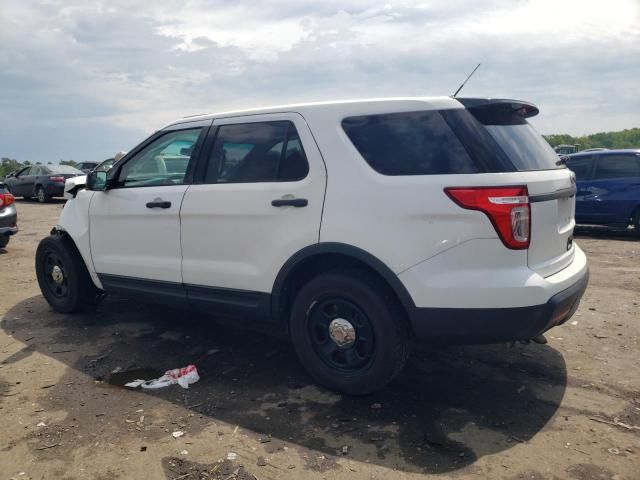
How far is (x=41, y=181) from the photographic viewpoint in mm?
19281

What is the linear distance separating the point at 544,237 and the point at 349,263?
1.19 metres

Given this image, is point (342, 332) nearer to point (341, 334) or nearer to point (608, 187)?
point (341, 334)

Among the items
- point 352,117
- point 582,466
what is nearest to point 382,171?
point 352,117

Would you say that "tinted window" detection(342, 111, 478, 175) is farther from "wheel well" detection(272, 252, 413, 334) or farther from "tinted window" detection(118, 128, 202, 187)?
"tinted window" detection(118, 128, 202, 187)

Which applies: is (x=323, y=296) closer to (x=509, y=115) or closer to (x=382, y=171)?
(x=382, y=171)

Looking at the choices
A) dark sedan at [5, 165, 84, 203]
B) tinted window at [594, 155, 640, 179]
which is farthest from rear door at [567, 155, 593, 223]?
dark sedan at [5, 165, 84, 203]

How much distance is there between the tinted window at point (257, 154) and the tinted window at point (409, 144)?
0.43 m

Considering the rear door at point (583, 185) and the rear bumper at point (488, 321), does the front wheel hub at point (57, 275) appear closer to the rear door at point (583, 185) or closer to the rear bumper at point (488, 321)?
the rear bumper at point (488, 321)

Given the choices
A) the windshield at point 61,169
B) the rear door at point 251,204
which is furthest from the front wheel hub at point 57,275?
the windshield at point 61,169

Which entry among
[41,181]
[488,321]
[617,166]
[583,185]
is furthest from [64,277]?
[41,181]

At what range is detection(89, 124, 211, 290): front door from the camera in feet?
14.1

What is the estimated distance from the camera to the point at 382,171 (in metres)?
3.30

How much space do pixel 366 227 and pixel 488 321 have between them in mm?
888

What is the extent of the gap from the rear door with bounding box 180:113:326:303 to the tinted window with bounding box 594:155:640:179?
8.45 m
